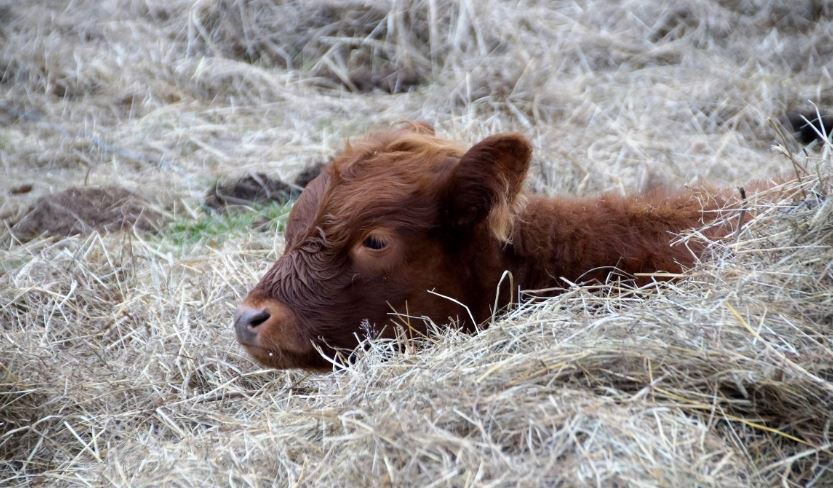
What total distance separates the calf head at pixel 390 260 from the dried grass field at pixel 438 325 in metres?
0.21

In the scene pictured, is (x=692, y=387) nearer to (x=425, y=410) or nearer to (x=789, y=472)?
(x=789, y=472)

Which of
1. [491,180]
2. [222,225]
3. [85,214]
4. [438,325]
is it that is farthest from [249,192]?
[491,180]

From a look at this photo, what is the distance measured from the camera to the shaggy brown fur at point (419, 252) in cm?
458

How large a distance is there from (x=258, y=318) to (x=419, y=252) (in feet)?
2.43

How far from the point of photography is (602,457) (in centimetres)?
304

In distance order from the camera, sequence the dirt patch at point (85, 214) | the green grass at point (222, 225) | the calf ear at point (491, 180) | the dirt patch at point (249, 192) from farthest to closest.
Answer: the dirt patch at point (249, 192), the dirt patch at point (85, 214), the green grass at point (222, 225), the calf ear at point (491, 180)

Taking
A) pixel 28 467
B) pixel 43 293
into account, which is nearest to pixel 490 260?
pixel 28 467

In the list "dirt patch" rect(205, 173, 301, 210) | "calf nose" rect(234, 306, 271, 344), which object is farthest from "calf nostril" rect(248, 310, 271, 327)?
"dirt patch" rect(205, 173, 301, 210)

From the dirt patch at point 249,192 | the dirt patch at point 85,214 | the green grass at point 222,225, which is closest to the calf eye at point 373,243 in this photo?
the green grass at point 222,225

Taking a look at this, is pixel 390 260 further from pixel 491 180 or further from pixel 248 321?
pixel 248 321

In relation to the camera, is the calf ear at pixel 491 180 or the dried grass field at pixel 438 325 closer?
the dried grass field at pixel 438 325

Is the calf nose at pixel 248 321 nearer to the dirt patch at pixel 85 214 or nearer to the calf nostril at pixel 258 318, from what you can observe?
the calf nostril at pixel 258 318

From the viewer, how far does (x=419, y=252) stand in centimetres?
464

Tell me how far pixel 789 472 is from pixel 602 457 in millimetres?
608
